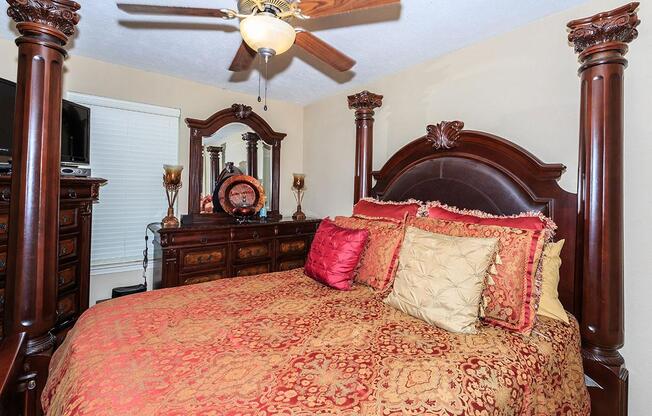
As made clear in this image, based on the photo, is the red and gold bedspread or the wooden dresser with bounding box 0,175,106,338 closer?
the red and gold bedspread

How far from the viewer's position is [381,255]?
1976 millimetres

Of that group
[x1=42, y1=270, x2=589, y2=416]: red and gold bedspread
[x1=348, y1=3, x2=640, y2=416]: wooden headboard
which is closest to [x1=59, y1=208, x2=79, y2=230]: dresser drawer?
[x1=42, y1=270, x2=589, y2=416]: red and gold bedspread

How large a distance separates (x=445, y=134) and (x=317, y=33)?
1.17m

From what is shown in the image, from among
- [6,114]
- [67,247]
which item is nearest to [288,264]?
[67,247]

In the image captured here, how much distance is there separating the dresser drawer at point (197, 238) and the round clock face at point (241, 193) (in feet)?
Result: 1.52

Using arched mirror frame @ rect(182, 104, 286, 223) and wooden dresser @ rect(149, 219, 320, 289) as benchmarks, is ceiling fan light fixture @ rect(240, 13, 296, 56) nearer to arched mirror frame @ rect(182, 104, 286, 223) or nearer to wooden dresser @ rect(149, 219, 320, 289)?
wooden dresser @ rect(149, 219, 320, 289)

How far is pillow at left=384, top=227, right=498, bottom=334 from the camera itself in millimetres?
1432

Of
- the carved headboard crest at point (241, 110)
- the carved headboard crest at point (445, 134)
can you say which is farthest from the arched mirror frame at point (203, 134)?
the carved headboard crest at point (445, 134)

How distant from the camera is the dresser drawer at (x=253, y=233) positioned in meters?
3.13

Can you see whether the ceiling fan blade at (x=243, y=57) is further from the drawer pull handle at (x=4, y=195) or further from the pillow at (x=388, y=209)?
the drawer pull handle at (x=4, y=195)

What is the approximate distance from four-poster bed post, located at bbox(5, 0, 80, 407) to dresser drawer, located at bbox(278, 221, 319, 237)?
2011 millimetres

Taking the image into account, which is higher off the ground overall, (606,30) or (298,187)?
(606,30)

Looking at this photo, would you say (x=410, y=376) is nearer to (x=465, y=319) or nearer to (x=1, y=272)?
(x=465, y=319)

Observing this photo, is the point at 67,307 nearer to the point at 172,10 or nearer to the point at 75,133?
the point at 75,133
